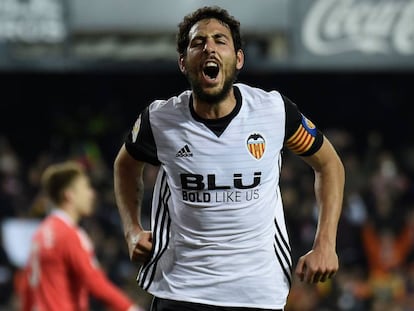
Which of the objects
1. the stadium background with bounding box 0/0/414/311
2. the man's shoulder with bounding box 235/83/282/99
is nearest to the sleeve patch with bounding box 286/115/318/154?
the man's shoulder with bounding box 235/83/282/99

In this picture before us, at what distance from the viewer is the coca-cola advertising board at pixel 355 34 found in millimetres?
11906

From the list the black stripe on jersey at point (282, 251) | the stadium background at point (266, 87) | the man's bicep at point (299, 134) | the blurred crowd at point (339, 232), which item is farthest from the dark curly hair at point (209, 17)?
the stadium background at point (266, 87)

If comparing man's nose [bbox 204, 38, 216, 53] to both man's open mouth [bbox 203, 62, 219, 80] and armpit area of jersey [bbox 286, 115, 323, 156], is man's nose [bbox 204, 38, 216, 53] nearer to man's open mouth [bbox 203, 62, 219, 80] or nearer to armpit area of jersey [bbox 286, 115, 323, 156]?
man's open mouth [bbox 203, 62, 219, 80]

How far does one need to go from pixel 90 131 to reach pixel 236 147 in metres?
9.68

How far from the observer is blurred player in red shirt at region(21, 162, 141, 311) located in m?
6.10

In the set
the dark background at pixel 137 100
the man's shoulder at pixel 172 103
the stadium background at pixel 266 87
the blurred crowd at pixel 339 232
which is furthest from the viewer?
the dark background at pixel 137 100

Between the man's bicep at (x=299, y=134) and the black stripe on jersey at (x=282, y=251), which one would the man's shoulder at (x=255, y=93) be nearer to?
the man's bicep at (x=299, y=134)

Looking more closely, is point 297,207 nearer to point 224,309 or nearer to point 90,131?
point 90,131

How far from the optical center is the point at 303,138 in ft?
13.3

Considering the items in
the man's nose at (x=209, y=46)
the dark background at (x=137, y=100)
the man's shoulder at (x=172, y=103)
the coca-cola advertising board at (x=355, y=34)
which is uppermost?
the coca-cola advertising board at (x=355, y=34)

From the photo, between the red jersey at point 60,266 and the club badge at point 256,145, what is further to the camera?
the red jersey at point 60,266

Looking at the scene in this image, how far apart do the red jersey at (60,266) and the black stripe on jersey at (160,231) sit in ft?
6.49

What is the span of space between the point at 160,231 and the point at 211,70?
2.04 feet

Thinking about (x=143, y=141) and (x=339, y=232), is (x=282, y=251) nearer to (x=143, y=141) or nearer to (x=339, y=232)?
(x=143, y=141)
